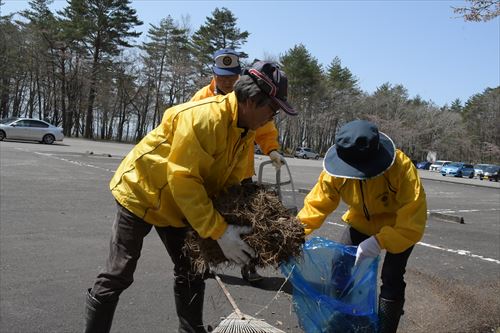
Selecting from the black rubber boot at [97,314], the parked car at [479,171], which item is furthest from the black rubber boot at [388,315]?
the parked car at [479,171]

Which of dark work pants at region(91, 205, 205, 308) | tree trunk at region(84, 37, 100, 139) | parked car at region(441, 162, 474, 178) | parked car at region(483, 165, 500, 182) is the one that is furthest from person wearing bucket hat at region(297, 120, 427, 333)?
tree trunk at region(84, 37, 100, 139)

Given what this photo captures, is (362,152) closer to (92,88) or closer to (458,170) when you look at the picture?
(458,170)

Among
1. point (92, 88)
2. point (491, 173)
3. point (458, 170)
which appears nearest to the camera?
point (458, 170)

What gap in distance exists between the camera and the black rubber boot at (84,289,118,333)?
257 cm

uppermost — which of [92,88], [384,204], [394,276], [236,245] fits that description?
[92,88]

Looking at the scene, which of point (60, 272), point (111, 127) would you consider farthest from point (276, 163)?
point (111, 127)

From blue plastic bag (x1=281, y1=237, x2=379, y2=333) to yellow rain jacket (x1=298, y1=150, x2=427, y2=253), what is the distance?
199 millimetres

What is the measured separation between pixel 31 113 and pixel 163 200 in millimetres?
61839

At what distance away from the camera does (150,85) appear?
54.1 meters

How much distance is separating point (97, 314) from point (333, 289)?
60.5 inches

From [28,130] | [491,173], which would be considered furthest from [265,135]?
[491,173]

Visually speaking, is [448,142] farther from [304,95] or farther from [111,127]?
[111,127]

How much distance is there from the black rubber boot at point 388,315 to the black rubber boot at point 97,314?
1.73 m

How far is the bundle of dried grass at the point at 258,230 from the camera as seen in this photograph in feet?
7.43
